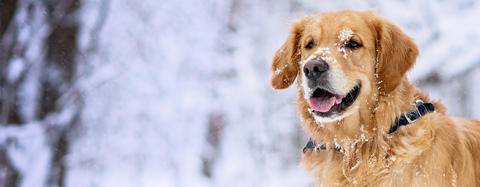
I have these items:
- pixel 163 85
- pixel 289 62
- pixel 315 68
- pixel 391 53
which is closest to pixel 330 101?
pixel 315 68

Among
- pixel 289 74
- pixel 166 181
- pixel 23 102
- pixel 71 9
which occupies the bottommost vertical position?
pixel 166 181

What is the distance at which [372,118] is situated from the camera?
349 centimetres

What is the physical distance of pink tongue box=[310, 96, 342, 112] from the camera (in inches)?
135

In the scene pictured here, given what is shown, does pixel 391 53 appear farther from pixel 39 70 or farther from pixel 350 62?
pixel 39 70

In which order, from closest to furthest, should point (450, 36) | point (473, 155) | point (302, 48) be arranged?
point (473, 155)
point (302, 48)
point (450, 36)

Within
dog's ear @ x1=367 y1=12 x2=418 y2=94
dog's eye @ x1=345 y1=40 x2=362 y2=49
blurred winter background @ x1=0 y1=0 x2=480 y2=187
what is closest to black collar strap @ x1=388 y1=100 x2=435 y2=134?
dog's ear @ x1=367 y1=12 x2=418 y2=94

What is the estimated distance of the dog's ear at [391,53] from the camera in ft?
11.3

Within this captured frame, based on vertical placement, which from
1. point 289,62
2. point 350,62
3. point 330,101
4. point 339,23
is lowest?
point 289,62

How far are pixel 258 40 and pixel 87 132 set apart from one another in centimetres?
280

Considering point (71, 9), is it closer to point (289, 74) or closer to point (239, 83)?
point (239, 83)

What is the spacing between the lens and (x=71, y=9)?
8195mm

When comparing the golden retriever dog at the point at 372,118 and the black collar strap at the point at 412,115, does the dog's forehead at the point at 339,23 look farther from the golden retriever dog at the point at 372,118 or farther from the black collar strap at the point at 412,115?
the black collar strap at the point at 412,115

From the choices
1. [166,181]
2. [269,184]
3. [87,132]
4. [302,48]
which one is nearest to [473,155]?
[302,48]

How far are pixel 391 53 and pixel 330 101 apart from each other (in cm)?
49
